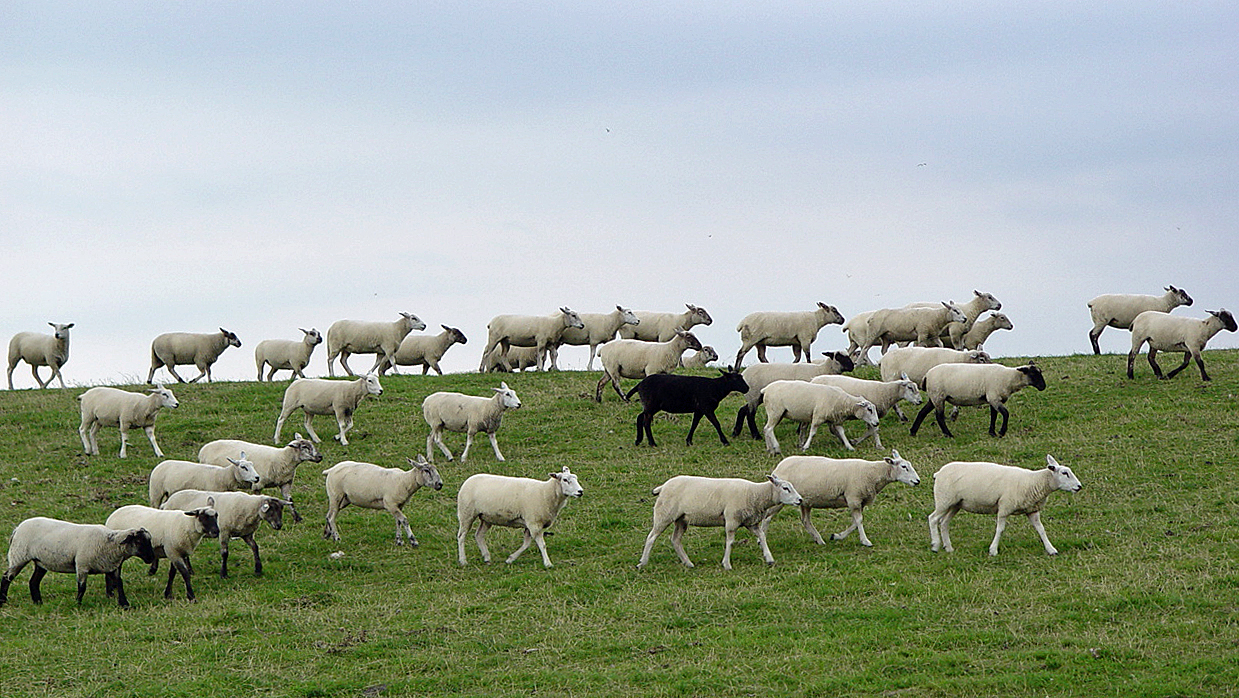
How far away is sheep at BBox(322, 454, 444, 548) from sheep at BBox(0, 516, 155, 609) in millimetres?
3311

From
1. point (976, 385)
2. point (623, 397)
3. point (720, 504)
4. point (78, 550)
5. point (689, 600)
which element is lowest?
point (689, 600)

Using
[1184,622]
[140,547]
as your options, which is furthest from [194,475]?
[1184,622]

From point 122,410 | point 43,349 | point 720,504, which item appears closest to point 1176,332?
point 720,504

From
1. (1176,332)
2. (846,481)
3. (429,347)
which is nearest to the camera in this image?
(846,481)

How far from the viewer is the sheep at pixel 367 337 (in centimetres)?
3228

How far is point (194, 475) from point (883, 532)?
407 inches

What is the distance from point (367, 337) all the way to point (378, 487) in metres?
14.4

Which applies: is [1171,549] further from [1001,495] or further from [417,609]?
[417,609]

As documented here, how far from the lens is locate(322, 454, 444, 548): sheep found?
1836 cm

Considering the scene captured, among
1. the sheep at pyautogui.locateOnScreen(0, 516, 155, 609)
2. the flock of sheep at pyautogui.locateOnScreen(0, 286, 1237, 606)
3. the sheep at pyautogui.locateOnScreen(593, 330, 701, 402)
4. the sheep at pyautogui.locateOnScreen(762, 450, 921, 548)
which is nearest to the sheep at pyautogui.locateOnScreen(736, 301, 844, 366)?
the flock of sheep at pyautogui.locateOnScreen(0, 286, 1237, 606)

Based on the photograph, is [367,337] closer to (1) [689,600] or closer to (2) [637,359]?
(2) [637,359]

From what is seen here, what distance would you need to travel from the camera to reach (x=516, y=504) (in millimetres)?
17078

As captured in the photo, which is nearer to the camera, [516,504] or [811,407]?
[516,504]

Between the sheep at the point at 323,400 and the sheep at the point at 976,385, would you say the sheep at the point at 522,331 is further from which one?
the sheep at the point at 976,385
